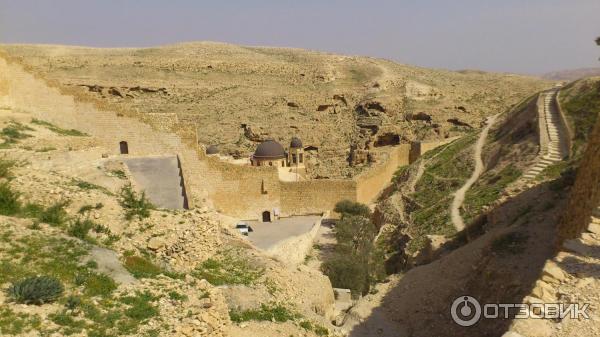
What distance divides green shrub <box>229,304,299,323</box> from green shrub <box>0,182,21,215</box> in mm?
3925

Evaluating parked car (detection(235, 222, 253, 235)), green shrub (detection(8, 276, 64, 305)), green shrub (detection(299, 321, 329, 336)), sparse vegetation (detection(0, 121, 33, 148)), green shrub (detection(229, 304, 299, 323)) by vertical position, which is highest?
sparse vegetation (detection(0, 121, 33, 148))

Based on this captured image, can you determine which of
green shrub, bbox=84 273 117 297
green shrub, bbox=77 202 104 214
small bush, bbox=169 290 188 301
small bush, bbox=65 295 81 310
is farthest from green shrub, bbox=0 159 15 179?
small bush, bbox=169 290 188 301

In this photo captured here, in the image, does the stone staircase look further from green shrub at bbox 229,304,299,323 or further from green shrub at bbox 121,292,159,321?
green shrub at bbox 121,292,159,321

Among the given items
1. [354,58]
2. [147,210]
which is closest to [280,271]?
[147,210]

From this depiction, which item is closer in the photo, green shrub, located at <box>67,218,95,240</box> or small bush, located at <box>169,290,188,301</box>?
small bush, located at <box>169,290,188,301</box>

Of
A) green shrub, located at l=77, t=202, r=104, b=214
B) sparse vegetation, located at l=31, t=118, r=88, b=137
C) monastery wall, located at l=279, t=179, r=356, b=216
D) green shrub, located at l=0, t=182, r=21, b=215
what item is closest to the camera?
green shrub, located at l=0, t=182, r=21, b=215

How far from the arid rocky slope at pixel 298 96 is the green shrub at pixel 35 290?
930 inches

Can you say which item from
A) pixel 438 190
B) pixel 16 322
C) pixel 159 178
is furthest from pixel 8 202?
pixel 438 190

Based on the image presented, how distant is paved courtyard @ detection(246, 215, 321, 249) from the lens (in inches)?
651

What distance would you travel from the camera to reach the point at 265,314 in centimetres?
792

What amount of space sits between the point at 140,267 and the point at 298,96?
31.7m

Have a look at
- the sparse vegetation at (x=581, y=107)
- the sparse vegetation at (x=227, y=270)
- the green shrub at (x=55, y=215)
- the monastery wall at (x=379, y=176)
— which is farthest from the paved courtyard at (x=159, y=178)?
the sparse vegetation at (x=581, y=107)

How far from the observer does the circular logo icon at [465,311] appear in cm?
809

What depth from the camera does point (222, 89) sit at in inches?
1576
